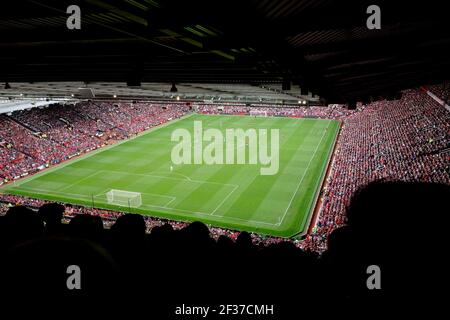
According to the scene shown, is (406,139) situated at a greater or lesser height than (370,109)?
lesser

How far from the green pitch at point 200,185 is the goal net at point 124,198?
1.46 feet

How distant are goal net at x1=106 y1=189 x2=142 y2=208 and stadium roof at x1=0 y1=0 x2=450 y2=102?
1641cm

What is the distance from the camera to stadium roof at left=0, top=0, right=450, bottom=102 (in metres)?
2.60

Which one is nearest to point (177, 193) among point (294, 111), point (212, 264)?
point (212, 264)

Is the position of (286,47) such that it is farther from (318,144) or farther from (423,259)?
(318,144)

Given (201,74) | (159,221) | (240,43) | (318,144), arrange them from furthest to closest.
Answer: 1. (318,144)
2. (159,221)
3. (201,74)
4. (240,43)

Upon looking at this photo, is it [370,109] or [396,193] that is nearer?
[396,193]

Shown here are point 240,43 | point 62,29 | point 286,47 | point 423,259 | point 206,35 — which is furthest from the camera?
point 62,29

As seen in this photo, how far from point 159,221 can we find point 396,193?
18428 mm

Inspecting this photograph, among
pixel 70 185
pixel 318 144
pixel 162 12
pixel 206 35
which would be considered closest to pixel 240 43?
pixel 206 35

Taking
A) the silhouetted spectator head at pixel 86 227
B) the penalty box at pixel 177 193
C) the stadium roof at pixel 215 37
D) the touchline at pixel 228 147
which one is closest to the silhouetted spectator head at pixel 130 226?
the silhouetted spectator head at pixel 86 227

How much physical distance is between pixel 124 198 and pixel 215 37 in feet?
76.0

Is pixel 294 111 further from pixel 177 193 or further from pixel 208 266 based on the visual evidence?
pixel 208 266

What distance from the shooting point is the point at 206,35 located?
3818mm
